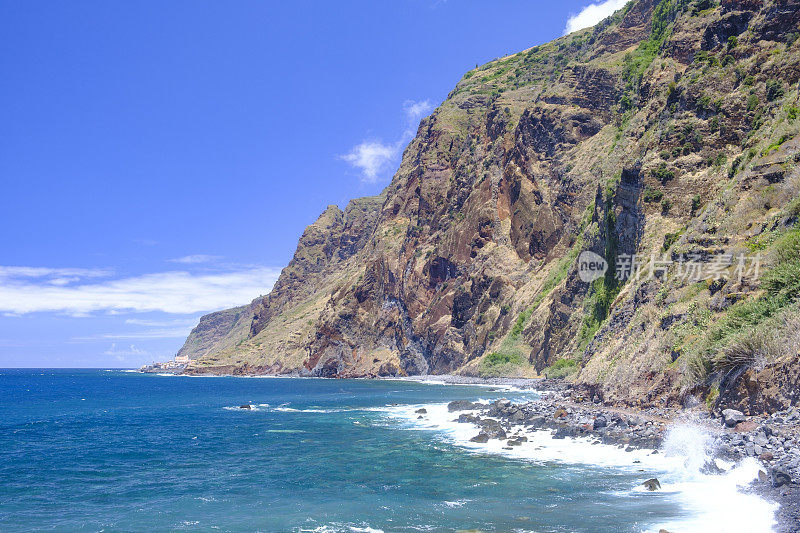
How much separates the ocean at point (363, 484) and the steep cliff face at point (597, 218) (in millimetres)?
7767

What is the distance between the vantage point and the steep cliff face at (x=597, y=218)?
36.7 metres

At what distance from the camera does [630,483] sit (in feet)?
73.5

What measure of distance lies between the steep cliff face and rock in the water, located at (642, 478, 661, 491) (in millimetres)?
7293

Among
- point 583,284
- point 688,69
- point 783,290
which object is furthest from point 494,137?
point 783,290

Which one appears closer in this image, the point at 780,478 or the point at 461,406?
the point at 780,478

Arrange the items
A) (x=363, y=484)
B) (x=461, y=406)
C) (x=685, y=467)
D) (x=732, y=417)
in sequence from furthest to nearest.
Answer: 1. (x=461, y=406)
2. (x=363, y=484)
3. (x=732, y=417)
4. (x=685, y=467)

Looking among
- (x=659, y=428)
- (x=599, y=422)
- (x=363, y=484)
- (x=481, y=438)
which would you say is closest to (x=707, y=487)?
(x=659, y=428)

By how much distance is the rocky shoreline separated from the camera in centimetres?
1750

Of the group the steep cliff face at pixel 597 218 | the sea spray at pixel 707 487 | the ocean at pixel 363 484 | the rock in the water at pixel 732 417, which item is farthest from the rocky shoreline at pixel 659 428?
the steep cliff face at pixel 597 218

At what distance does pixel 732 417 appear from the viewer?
2427cm

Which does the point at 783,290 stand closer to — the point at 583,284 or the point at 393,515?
the point at 393,515

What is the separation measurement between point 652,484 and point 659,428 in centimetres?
876

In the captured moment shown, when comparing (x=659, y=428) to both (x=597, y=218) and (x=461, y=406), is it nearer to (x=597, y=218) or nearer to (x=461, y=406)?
(x=461, y=406)

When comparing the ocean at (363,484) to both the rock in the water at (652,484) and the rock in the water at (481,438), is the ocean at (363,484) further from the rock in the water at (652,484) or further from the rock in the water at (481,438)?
the rock in the water at (481,438)
